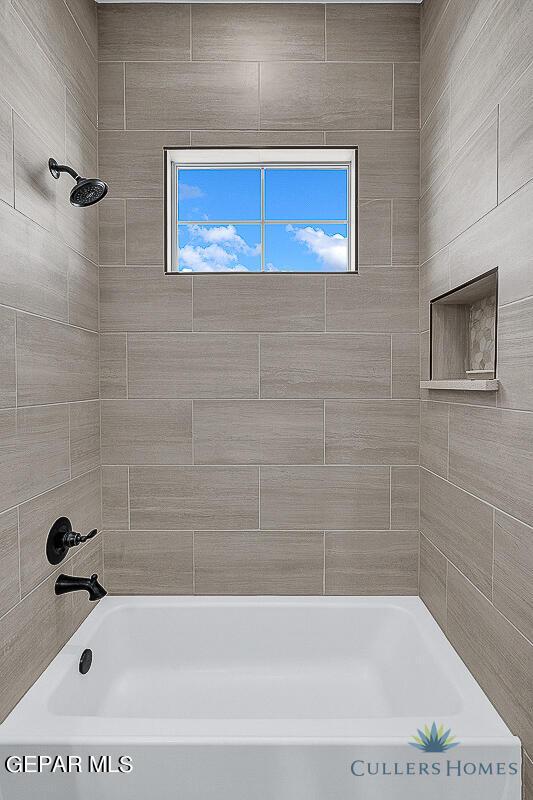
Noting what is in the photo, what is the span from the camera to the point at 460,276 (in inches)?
79.4

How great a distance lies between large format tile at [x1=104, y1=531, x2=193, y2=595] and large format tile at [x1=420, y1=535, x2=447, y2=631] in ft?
3.10

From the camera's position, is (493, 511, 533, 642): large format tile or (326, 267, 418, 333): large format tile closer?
(493, 511, 533, 642): large format tile

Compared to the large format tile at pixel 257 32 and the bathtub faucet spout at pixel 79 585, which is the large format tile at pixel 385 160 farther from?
the bathtub faucet spout at pixel 79 585

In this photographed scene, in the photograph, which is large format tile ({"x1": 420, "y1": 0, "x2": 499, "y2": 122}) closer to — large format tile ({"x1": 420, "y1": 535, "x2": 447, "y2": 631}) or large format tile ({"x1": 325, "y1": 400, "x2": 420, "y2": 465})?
large format tile ({"x1": 325, "y1": 400, "x2": 420, "y2": 465})

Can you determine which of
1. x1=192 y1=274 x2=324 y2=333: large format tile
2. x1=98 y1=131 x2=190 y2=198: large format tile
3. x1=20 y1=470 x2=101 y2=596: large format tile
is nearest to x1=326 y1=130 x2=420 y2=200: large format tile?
x1=192 y1=274 x2=324 y2=333: large format tile

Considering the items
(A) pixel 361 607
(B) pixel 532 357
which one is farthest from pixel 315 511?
(B) pixel 532 357

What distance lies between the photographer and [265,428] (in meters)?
2.56

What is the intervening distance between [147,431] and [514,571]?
1.54 metres

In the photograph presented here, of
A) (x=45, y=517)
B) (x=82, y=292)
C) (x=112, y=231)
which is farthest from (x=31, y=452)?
(x=112, y=231)

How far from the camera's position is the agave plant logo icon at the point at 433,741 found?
5.08 feet

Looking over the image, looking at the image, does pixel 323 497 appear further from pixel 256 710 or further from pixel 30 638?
pixel 30 638

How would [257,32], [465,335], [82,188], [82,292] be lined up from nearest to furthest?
[82,188] < [465,335] < [82,292] < [257,32]

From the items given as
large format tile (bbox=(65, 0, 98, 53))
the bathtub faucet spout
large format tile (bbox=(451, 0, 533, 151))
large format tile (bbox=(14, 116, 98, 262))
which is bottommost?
the bathtub faucet spout

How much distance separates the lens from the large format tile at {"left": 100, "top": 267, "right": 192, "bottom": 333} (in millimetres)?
2555
